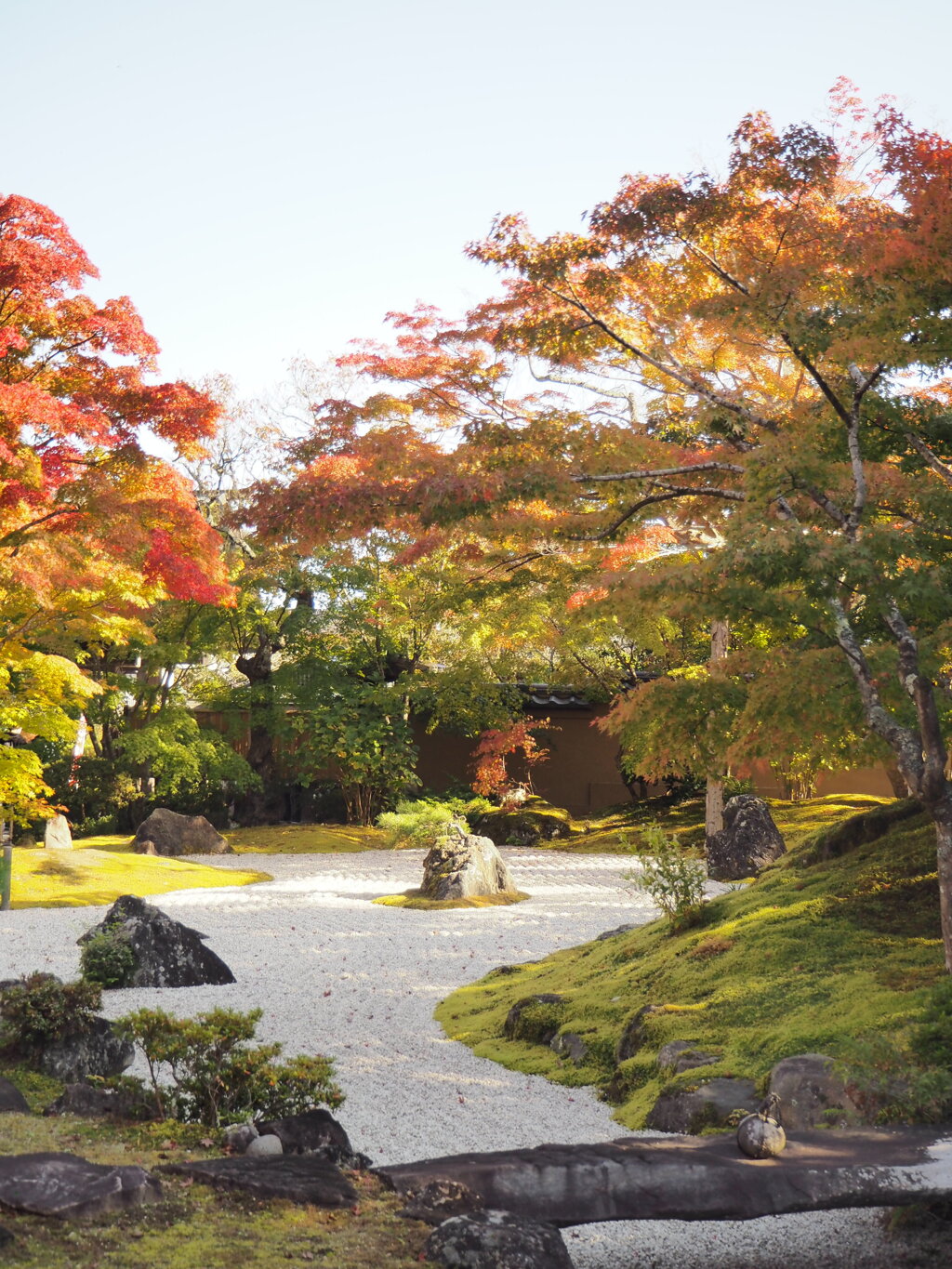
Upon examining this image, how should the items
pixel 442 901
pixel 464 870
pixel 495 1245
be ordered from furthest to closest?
pixel 464 870 → pixel 442 901 → pixel 495 1245

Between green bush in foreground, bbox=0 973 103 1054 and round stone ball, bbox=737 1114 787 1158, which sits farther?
green bush in foreground, bbox=0 973 103 1054

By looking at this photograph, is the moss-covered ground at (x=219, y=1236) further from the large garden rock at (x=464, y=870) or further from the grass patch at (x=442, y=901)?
the large garden rock at (x=464, y=870)

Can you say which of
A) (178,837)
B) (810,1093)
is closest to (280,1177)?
(810,1093)

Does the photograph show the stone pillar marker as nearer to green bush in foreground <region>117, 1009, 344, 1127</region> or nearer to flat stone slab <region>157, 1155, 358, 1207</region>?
green bush in foreground <region>117, 1009, 344, 1127</region>

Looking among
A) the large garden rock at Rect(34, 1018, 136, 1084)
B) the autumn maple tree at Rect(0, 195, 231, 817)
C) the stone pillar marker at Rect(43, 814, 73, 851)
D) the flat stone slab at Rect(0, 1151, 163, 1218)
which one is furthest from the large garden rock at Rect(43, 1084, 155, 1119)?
the stone pillar marker at Rect(43, 814, 73, 851)

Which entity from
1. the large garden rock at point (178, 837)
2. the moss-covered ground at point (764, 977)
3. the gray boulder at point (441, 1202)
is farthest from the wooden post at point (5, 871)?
the gray boulder at point (441, 1202)

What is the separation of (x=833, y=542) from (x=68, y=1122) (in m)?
4.30

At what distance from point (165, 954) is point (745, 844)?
26.1 ft

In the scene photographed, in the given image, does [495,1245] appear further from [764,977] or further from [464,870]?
[464,870]

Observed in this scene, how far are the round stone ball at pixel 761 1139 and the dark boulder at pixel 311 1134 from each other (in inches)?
55.9

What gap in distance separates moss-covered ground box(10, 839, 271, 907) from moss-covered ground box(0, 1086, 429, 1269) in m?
9.78

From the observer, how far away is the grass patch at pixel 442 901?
12.9 metres

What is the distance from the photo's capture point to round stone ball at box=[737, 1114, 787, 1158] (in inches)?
135

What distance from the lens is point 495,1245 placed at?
2.93 metres
